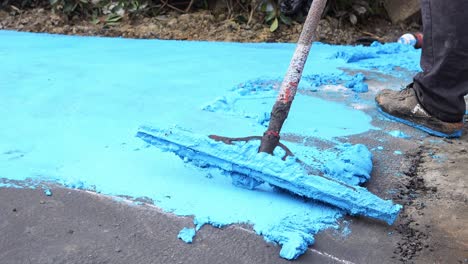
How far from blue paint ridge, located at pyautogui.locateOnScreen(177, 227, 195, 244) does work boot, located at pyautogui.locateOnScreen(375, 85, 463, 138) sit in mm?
1040

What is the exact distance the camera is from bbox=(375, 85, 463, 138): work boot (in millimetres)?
1884

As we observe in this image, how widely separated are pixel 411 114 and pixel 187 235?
3.57ft

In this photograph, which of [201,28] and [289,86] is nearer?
[289,86]

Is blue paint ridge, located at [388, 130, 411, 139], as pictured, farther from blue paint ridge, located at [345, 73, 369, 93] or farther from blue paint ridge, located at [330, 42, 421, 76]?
blue paint ridge, located at [330, 42, 421, 76]

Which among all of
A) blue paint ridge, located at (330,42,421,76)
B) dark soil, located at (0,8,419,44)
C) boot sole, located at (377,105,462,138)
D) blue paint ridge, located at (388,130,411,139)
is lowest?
dark soil, located at (0,8,419,44)

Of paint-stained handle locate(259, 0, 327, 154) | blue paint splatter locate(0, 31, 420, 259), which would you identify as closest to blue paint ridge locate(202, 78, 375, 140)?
blue paint splatter locate(0, 31, 420, 259)

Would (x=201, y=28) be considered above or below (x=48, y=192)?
below

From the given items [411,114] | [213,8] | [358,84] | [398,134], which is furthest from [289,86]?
[213,8]

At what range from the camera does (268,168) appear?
1368mm

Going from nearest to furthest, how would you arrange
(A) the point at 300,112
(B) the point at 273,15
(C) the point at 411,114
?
(C) the point at 411,114 → (A) the point at 300,112 → (B) the point at 273,15

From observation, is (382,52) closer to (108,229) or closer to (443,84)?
(443,84)

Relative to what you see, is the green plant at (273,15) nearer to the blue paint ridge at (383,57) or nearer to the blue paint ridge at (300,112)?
the blue paint ridge at (383,57)

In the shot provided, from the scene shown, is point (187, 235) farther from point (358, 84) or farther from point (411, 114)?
point (358, 84)

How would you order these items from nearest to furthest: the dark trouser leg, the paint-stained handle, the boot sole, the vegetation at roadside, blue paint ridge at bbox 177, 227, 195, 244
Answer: blue paint ridge at bbox 177, 227, 195, 244, the paint-stained handle, the dark trouser leg, the boot sole, the vegetation at roadside
